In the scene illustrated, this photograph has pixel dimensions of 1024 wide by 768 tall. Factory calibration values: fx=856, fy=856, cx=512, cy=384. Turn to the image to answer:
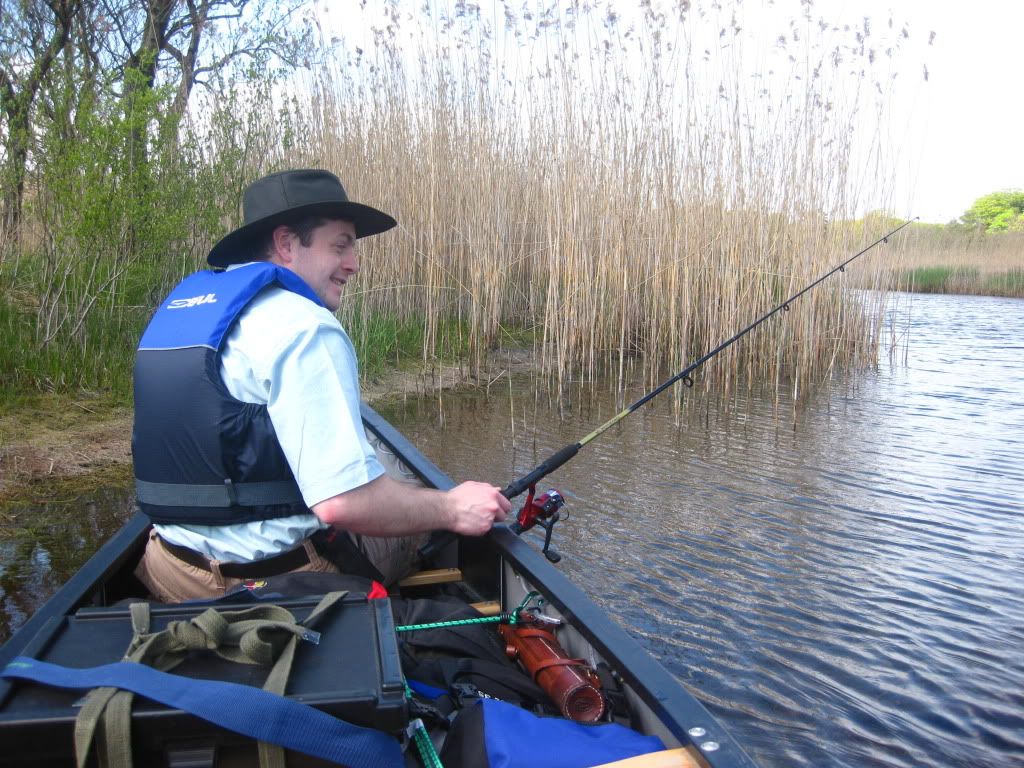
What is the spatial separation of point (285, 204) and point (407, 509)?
0.82 meters

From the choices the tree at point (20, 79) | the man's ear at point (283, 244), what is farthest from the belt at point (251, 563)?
the tree at point (20, 79)

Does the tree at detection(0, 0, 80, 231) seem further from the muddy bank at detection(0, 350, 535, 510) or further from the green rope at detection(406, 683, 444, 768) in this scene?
the green rope at detection(406, 683, 444, 768)

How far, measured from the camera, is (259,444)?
1.81 metres

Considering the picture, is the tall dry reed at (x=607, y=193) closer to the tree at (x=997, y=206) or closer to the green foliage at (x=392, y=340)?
the green foliage at (x=392, y=340)

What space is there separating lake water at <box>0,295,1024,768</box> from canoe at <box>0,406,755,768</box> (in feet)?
3.43

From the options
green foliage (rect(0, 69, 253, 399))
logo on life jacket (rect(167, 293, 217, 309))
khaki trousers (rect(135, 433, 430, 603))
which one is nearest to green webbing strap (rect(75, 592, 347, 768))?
khaki trousers (rect(135, 433, 430, 603))

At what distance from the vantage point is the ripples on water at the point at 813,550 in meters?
2.77

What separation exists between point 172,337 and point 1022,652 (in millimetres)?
3086

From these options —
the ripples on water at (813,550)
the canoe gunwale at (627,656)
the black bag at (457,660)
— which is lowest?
the ripples on water at (813,550)

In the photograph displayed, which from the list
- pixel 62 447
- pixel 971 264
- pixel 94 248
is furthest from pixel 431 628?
pixel 971 264

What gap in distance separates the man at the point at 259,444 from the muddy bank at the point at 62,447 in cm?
278

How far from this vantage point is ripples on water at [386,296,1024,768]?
9.07ft

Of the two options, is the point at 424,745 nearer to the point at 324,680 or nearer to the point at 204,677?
the point at 324,680

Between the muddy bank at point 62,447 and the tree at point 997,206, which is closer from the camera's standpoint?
the muddy bank at point 62,447
